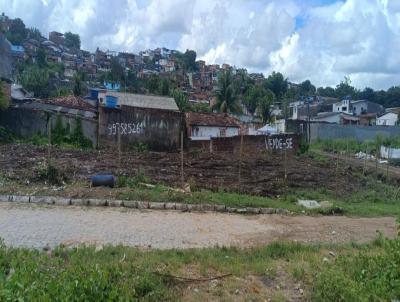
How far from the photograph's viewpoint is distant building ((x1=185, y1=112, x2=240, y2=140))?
36.4 meters

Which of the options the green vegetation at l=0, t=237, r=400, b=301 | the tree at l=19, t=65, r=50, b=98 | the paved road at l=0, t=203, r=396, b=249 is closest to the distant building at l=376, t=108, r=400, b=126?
the tree at l=19, t=65, r=50, b=98

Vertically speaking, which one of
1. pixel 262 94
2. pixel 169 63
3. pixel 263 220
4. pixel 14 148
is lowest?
pixel 263 220

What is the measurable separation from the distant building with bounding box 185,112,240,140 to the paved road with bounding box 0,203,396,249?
25034mm

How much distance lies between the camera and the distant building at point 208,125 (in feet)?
120

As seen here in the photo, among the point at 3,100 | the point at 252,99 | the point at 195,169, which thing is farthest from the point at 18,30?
the point at 195,169

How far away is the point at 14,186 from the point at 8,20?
5160 inches

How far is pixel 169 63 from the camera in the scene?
149m

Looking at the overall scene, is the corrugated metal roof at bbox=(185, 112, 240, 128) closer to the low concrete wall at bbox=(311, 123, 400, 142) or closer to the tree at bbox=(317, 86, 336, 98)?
the low concrete wall at bbox=(311, 123, 400, 142)

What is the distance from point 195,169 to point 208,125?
19.4 metres

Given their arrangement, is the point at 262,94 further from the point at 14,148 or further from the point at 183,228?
the point at 183,228

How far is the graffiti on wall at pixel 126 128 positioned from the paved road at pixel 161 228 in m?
13.8

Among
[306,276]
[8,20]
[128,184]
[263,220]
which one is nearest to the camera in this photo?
[306,276]

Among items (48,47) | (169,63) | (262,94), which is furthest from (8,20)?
(262,94)

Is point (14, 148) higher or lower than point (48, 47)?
lower
